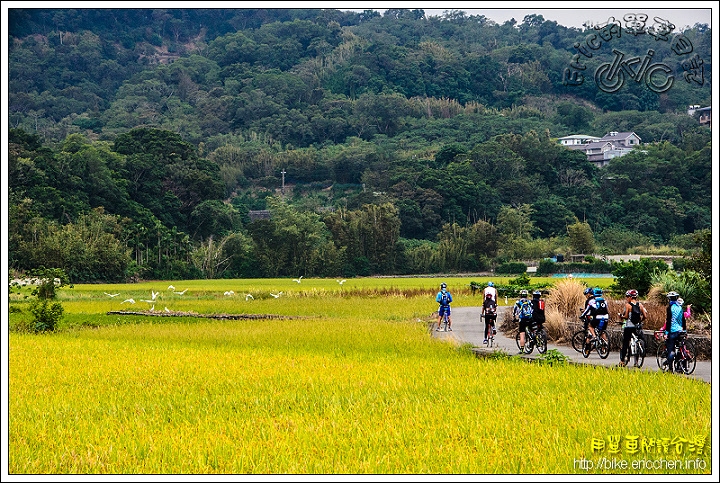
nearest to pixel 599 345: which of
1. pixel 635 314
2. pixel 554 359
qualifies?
pixel 554 359

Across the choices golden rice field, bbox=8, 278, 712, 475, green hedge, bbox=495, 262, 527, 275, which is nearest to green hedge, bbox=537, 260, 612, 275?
green hedge, bbox=495, 262, 527, 275

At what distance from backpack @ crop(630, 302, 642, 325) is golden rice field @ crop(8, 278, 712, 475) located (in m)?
0.89

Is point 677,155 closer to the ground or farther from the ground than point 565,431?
farther from the ground

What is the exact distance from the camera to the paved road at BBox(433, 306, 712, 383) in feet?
44.0

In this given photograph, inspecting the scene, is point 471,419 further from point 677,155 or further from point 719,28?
point 677,155

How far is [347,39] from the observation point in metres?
150

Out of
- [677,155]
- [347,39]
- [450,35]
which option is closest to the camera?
[677,155]

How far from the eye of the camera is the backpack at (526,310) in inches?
591

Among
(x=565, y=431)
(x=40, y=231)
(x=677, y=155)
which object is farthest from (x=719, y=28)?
(x=677, y=155)

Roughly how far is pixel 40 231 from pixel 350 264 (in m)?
21.9

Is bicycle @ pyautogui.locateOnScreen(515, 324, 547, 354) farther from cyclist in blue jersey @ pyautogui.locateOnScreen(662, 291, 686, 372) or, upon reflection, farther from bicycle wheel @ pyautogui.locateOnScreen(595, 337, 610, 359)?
cyclist in blue jersey @ pyautogui.locateOnScreen(662, 291, 686, 372)

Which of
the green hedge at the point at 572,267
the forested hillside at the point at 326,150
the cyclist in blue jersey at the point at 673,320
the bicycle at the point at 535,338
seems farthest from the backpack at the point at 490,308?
the green hedge at the point at 572,267

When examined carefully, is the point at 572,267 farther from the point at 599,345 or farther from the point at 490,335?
the point at 599,345

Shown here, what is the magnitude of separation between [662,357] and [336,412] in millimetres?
6315
